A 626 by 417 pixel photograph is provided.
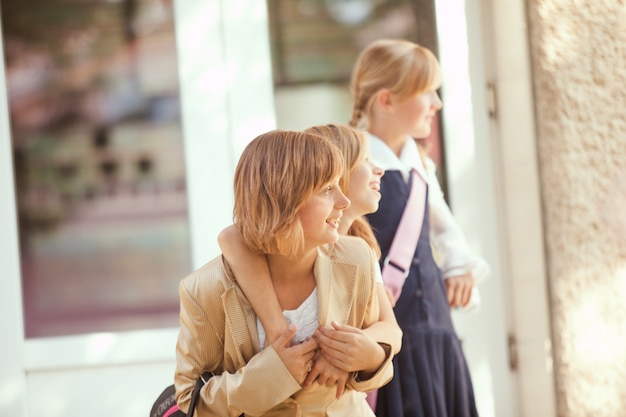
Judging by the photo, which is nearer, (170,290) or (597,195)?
(597,195)

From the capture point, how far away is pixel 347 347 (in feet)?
6.70

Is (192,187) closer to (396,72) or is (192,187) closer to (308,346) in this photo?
(396,72)

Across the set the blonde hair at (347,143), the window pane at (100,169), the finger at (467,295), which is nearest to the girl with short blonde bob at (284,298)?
the blonde hair at (347,143)

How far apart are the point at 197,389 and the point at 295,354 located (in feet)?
0.73

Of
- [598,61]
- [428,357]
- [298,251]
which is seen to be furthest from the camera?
[598,61]

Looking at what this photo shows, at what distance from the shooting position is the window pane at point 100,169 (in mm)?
3934

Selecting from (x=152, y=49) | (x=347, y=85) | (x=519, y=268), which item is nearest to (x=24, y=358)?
(x=152, y=49)

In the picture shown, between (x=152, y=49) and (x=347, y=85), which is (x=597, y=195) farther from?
(x=152, y=49)

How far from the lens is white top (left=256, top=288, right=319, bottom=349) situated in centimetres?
214

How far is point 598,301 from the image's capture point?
3611 mm

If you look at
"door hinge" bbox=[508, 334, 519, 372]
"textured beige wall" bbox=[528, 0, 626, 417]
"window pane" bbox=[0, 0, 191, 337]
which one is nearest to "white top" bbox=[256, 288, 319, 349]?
"textured beige wall" bbox=[528, 0, 626, 417]

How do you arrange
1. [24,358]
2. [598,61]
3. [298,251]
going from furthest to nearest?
[24,358] < [598,61] < [298,251]

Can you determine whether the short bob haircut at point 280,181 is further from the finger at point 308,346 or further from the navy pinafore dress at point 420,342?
the navy pinafore dress at point 420,342

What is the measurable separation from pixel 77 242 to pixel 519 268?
5.73 ft
